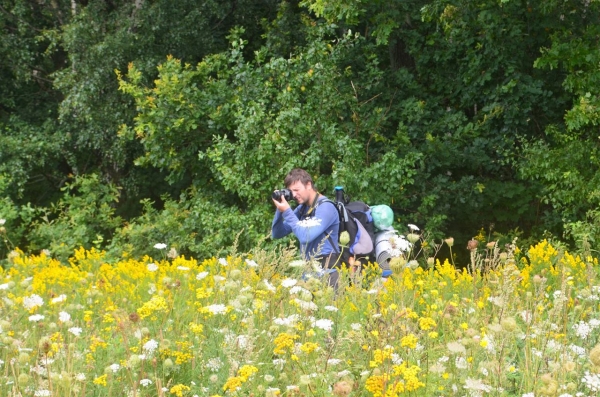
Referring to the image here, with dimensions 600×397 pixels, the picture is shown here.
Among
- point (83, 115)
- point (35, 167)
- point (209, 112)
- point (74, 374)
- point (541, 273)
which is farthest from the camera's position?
point (35, 167)

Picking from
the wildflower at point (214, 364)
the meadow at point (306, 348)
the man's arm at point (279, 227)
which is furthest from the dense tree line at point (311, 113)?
the wildflower at point (214, 364)

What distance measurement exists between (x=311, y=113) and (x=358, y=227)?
4.36 metres

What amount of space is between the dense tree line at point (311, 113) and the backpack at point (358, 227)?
11.1 ft

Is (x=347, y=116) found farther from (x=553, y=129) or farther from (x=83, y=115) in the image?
(x=83, y=115)

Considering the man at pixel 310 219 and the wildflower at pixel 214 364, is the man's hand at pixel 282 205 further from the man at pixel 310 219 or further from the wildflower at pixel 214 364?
the wildflower at pixel 214 364

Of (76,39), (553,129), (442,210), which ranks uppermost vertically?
(76,39)

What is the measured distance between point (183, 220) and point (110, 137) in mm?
1898

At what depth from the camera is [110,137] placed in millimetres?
11695

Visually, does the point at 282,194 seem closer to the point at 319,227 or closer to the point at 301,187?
the point at 301,187

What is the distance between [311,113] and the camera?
976 centimetres

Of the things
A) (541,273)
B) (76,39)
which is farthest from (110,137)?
(541,273)

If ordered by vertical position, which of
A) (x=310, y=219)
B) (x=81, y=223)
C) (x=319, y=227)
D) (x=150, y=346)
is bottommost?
(x=81, y=223)

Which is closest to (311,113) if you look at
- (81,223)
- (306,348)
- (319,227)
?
(81,223)

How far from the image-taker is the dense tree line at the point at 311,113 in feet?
31.3
